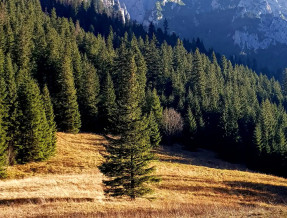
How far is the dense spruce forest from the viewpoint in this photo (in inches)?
1452

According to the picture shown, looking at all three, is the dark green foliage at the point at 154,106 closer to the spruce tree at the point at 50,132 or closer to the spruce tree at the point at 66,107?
the spruce tree at the point at 66,107

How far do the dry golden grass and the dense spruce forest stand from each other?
2.86 metres

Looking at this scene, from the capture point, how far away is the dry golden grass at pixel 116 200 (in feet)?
56.3

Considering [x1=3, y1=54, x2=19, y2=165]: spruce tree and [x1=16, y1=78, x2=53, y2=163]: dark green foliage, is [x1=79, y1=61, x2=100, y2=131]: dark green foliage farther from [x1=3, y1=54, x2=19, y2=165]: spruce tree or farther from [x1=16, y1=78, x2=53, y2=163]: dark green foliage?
[x1=3, y1=54, x2=19, y2=165]: spruce tree

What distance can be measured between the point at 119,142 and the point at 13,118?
2192cm

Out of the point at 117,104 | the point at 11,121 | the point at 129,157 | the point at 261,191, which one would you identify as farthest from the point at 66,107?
the point at 261,191

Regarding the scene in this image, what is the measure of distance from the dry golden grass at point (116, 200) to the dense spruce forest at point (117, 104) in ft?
9.38

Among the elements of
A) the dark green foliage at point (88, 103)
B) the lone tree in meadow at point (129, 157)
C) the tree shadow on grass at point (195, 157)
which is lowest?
the tree shadow on grass at point (195, 157)

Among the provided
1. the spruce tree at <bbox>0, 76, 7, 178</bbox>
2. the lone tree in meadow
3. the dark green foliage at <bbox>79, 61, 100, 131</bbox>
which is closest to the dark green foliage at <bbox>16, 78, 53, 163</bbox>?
the spruce tree at <bbox>0, 76, 7, 178</bbox>

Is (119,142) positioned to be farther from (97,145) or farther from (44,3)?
(44,3)

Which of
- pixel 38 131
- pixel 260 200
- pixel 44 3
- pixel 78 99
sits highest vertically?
pixel 44 3

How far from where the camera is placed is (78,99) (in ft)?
216

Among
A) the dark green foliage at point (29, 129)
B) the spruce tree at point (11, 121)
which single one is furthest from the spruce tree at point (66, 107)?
the spruce tree at point (11, 121)

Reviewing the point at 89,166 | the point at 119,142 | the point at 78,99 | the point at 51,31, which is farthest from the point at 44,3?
the point at 119,142
